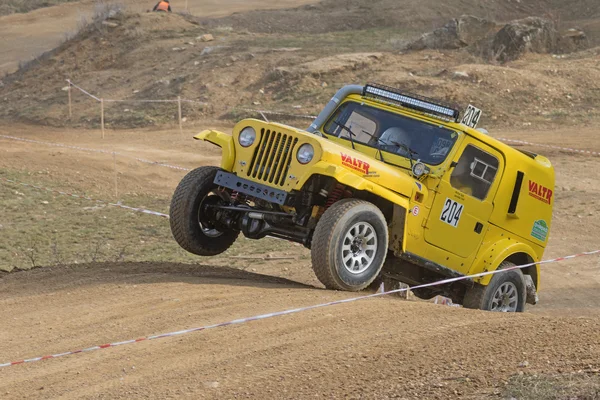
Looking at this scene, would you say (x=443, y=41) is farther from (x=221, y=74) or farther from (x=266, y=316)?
(x=266, y=316)

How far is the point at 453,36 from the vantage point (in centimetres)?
3139

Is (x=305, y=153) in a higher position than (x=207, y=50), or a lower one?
lower

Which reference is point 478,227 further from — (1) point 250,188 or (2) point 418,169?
(1) point 250,188

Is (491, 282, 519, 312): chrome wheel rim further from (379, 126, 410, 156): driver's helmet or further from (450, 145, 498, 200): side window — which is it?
(379, 126, 410, 156): driver's helmet

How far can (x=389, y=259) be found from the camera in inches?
424

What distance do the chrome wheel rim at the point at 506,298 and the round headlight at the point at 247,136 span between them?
327 cm

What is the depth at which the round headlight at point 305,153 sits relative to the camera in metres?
9.44

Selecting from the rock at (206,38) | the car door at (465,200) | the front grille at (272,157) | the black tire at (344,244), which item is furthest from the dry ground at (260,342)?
the rock at (206,38)

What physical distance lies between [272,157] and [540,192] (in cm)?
326

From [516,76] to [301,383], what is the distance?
22488mm

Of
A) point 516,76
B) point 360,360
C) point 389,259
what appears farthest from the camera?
point 516,76

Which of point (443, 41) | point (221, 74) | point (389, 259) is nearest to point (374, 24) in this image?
point (443, 41)

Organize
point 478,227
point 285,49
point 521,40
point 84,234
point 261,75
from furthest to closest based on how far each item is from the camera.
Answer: point 285,49 < point 521,40 < point 261,75 < point 84,234 < point 478,227

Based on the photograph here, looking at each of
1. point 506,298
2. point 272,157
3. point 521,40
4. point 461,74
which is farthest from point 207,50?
point 272,157
